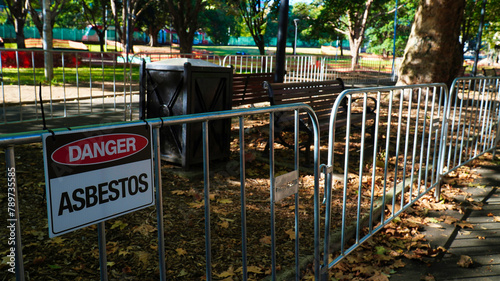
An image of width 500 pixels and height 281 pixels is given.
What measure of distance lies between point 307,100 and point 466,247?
10.8ft

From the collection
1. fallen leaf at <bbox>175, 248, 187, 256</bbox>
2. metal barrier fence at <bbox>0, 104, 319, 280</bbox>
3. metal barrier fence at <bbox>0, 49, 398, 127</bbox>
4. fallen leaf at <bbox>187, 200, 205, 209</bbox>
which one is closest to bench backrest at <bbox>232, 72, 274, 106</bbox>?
metal barrier fence at <bbox>0, 104, 319, 280</bbox>

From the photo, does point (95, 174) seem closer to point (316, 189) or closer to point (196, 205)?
point (316, 189)

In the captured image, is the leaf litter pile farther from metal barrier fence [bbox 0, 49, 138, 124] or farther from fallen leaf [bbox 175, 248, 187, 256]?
metal barrier fence [bbox 0, 49, 138, 124]

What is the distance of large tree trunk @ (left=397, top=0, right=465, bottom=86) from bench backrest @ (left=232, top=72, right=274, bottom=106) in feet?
18.9

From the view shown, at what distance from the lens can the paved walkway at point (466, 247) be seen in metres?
3.68

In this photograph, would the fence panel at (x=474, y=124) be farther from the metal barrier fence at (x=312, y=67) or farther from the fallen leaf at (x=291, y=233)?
the metal barrier fence at (x=312, y=67)

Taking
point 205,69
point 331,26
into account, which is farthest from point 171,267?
point 331,26

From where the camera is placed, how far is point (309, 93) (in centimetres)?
691

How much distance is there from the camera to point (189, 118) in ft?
7.35

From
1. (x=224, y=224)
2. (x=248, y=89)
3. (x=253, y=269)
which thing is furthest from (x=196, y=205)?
(x=248, y=89)

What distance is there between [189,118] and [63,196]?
74 centimetres

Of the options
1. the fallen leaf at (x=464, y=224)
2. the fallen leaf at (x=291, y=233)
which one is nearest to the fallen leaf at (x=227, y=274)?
the fallen leaf at (x=291, y=233)

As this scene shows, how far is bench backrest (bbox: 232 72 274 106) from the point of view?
26.7 ft

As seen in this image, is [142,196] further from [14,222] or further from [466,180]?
[466,180]
